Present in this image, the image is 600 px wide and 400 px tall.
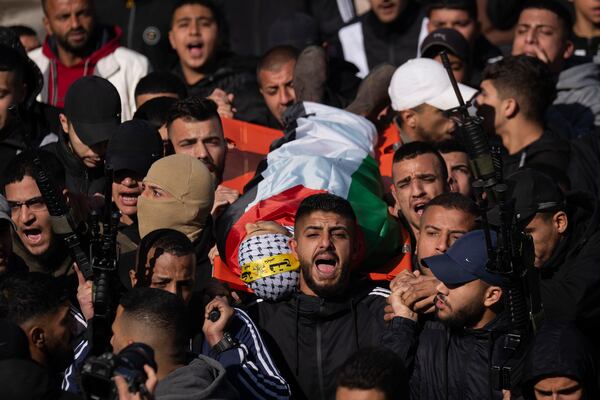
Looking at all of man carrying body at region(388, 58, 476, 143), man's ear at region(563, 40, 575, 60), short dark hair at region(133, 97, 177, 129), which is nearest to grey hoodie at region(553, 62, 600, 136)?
man's ear at region(563, 40, 575, 60)

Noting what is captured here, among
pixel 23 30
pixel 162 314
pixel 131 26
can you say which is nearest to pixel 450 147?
pixel 162 314

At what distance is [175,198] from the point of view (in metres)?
8.65

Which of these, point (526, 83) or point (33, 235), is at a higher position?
point (526, 83)

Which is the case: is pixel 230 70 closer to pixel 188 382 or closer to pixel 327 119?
pixel 327 119

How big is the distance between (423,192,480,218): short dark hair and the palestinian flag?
1.65 ft

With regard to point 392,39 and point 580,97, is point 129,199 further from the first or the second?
point 580,97

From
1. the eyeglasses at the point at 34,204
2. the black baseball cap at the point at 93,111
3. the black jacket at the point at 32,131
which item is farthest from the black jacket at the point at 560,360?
the black jacket at the point at 32,131

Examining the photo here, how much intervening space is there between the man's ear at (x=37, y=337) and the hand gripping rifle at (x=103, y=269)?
0.24 metres

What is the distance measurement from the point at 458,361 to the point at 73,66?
485cm

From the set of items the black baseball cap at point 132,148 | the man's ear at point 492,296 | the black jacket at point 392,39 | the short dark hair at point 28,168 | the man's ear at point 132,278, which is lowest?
the man's ear at point 492,296

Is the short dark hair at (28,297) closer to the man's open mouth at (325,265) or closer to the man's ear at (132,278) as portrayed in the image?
the man's ear at (132,278)

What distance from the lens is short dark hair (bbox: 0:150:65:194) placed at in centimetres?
875

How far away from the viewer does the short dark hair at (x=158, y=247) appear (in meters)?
8.03

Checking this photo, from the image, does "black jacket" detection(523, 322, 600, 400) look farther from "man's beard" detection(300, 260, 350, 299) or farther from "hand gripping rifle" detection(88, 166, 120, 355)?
"hand gripping rifle" detection(88, 166, 120, 355)
